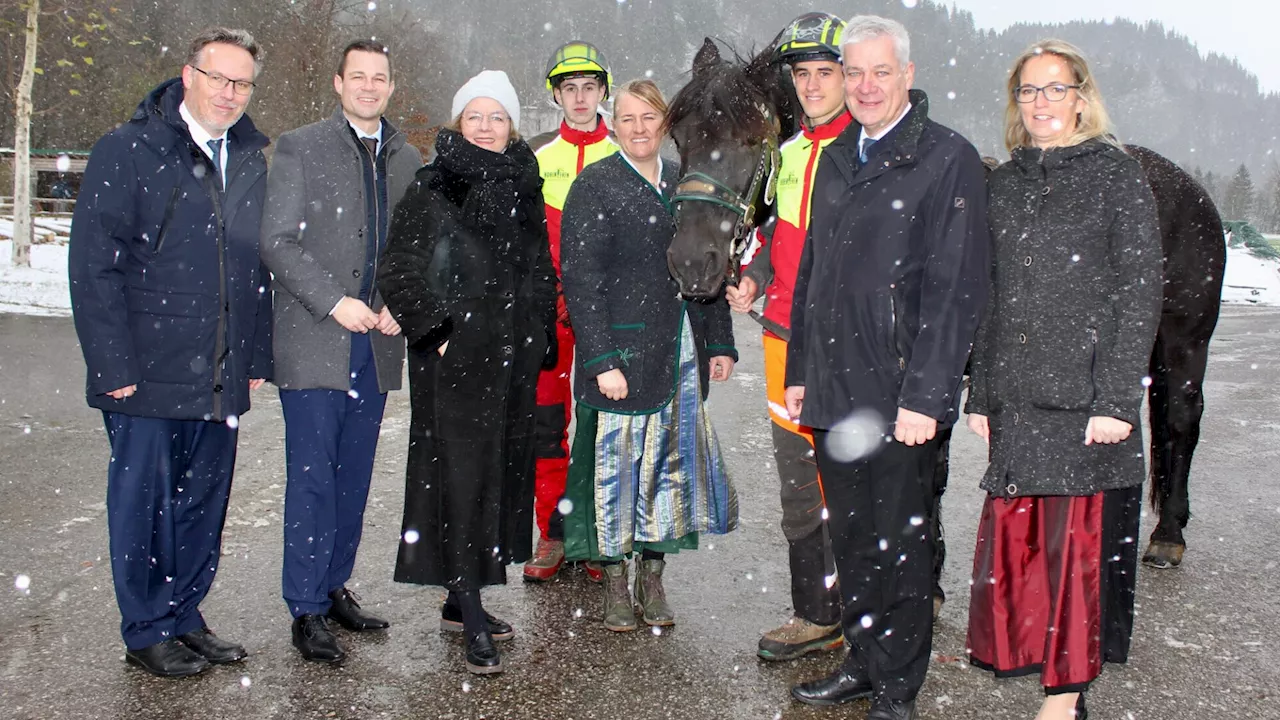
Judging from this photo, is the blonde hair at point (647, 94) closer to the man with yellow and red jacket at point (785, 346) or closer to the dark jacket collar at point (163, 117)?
the man with yellow and red jacket at point (785, 346)

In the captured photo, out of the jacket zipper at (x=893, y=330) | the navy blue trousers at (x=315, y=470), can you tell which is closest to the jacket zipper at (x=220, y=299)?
the navy blue trousers at (x=315, y=470)

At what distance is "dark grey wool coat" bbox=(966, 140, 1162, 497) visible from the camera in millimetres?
2469

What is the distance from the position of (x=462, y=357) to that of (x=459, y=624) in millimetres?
1044

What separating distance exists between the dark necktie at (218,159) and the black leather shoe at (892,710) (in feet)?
9.05

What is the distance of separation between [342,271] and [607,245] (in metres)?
0.97

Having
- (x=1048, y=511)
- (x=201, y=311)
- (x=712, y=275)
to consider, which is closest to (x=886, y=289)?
(x=712, y=275)

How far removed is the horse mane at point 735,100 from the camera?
320 centimetres

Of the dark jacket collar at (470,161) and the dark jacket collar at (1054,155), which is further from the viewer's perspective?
the dark jacket collar at (470,161)

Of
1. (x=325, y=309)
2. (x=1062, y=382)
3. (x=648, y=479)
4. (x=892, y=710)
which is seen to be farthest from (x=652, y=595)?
(x=1062, y=382)

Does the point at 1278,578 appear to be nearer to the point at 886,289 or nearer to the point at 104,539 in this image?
the point at 886,289

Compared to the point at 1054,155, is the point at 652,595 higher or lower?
lower

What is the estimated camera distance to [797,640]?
3.36m

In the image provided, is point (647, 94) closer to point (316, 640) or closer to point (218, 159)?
point (218, 159)

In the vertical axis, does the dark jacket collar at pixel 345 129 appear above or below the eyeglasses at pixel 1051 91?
below
